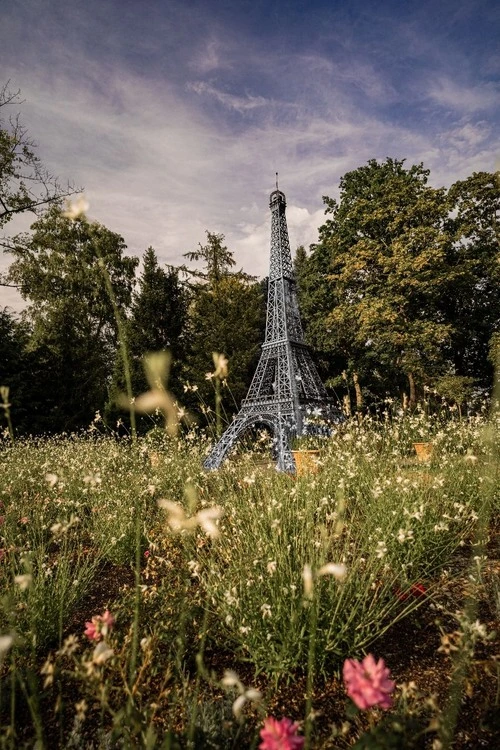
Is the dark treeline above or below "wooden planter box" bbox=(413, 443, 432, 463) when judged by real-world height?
above

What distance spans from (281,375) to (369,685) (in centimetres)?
1277

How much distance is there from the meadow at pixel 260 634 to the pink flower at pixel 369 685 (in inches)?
0.8

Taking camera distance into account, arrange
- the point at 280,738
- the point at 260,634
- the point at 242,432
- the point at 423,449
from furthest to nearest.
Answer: the point at 242,432, the point at 423,449, the point at 260,634, the point at 280,738

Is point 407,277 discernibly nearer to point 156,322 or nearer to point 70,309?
point 156,322

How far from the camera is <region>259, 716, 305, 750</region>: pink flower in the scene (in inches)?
41.3

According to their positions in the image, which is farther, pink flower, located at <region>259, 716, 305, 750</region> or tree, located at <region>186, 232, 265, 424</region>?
tree, located at <region>186, 232, 265, 424</region>

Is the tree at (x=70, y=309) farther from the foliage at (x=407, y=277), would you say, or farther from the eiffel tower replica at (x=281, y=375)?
the foliage at (x=407, y=277)

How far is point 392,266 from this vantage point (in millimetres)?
17047

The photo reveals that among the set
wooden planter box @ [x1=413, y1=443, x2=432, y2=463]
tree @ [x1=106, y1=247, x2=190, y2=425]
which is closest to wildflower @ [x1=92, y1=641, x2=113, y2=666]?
wooden planter box @ [x1=413, y1=443, x2=432, y2=463]

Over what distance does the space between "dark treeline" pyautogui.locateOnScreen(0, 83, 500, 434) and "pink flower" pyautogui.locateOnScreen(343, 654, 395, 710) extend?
1336cm

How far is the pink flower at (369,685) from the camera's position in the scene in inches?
41.8

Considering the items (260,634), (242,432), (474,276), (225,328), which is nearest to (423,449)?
(260,634)

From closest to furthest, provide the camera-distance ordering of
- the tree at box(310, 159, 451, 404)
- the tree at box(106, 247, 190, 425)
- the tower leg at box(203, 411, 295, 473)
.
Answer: the tower leg at box(203, 411, 295, 473) → the tree at box(310, 159, 451, 404) → the tree at box(106, 247, 190, 425)

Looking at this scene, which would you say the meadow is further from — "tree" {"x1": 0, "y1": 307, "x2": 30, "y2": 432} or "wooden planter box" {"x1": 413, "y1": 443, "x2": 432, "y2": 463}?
"tree" {"x1": 0, "y1": 307, "x2": 30, "y2": 432}
